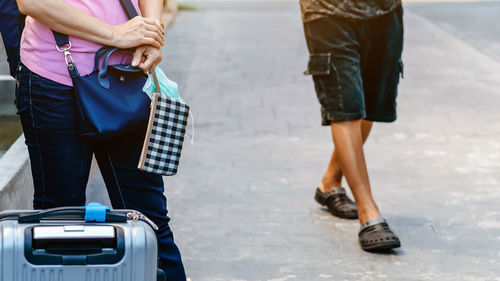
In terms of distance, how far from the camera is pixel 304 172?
19.9ft

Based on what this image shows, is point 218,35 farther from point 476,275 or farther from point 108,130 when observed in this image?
point 108,130

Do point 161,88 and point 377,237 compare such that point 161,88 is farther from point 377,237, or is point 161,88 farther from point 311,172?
point 311,172

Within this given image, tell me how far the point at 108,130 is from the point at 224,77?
21.6 ft

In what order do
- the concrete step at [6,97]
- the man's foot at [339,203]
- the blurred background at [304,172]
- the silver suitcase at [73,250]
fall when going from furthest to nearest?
the man's foot at [339,203] → the concrete step at [6,97] → the blurred background at [304,172] → the silver suitcase at [73,250]

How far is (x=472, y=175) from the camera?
6012mm

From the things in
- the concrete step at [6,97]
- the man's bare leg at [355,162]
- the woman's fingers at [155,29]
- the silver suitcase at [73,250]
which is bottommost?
the man's bare leg at [355,162]

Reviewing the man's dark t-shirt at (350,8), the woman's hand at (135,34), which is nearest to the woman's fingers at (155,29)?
the woman's hand at (135,34)

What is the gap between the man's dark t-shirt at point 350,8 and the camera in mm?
4555

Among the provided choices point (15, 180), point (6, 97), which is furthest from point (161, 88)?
point (6, 97)

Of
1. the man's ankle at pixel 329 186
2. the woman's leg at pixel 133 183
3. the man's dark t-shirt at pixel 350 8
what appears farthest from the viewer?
the man's ankle at pixel 329 186

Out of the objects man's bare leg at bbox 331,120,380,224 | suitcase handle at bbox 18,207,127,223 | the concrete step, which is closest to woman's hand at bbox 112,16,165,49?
suitcase handle at bbox 18,207,127,223

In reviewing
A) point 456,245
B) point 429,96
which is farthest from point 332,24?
point 429,96

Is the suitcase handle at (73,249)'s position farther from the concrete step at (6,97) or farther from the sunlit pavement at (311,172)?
the concrete step at (6,97)

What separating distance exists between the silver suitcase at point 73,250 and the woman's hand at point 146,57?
0.59 meters
